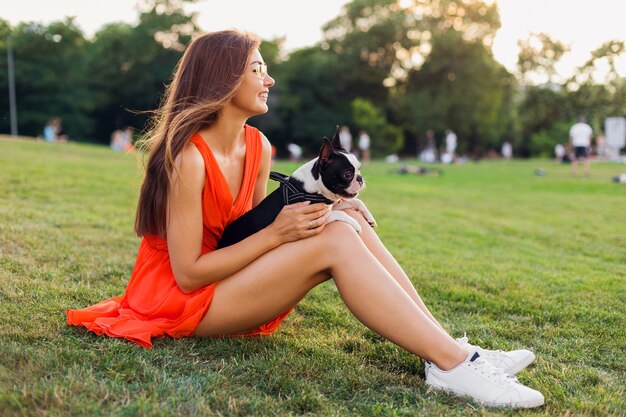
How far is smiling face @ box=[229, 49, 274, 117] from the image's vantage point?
2.94 meters

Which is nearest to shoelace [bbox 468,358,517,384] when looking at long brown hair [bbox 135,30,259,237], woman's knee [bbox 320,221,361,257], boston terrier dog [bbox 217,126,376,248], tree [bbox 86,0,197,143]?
woman's knee [bbox 320,221,361,257]

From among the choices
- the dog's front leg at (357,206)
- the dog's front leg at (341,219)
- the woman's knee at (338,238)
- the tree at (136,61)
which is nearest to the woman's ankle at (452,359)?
the woman's knee at (338,238)

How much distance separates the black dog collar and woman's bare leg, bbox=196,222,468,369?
34 cm

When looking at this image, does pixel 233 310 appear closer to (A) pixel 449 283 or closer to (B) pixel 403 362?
(B) pixel 403 362

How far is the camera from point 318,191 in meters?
3.36

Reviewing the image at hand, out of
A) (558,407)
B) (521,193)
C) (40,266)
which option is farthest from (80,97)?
(558,407)

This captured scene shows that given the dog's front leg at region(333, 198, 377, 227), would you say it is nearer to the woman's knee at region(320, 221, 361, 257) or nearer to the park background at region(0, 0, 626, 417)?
the woman's knee at region(320, 221, 361, 257)

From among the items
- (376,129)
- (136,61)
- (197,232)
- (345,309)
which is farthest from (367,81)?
(197,232)

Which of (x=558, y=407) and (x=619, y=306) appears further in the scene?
(x=619, y=306)

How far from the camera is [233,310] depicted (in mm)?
2855

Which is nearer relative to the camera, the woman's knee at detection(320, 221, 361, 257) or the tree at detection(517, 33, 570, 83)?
the woman's knee at detection(320, 221, 361, 257)

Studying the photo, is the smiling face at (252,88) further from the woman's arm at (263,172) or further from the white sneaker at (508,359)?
the white sneaker at (508,359)

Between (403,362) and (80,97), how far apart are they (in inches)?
1893

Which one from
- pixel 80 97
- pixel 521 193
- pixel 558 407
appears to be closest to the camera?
pixel 558 407
